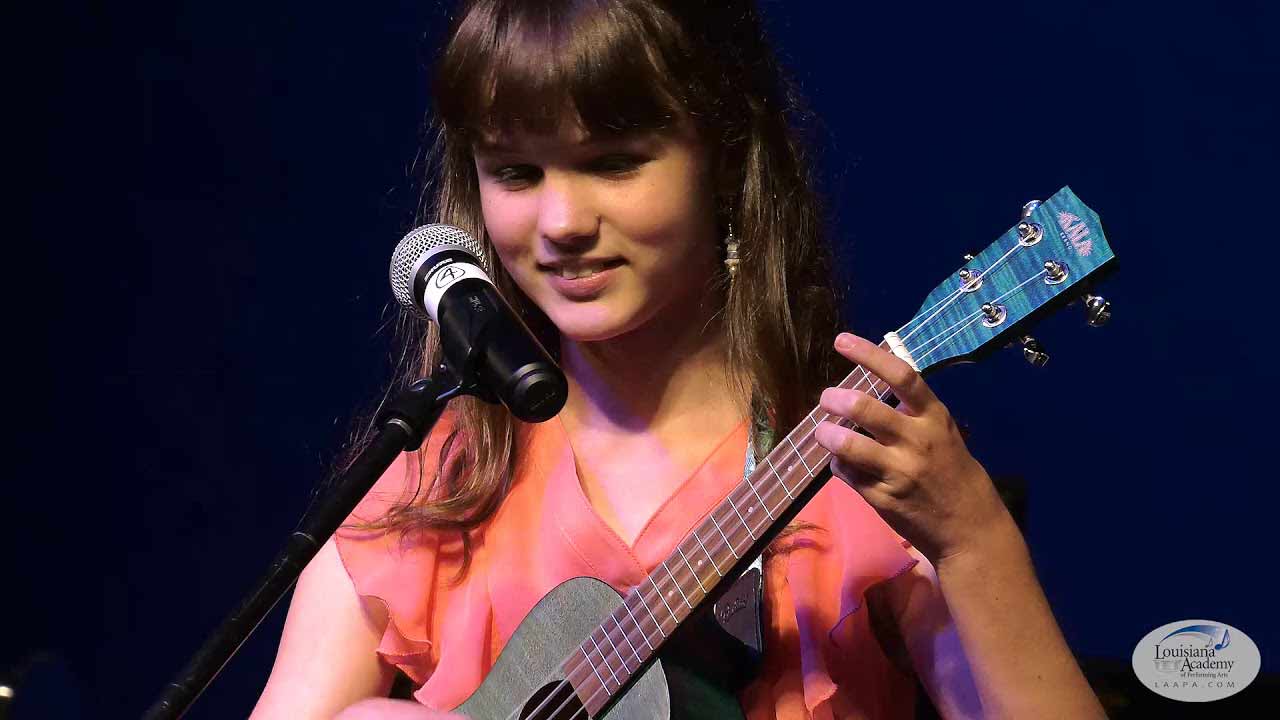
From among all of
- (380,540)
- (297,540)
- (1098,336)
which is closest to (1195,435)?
(1098,336)

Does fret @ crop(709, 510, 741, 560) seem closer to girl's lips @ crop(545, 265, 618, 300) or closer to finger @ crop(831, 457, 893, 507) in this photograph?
finger @ crop(831, 457, 893, 507)

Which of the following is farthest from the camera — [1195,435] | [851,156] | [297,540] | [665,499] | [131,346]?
[131,346]

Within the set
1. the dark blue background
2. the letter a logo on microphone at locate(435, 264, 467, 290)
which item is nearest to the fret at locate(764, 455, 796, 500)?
the letter a logo on microphone at locate(435, 264, 467, 290)

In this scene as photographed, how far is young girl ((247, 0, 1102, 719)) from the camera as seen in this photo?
1217 millimetres

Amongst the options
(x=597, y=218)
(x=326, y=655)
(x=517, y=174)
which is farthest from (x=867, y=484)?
(x=326, y=655)

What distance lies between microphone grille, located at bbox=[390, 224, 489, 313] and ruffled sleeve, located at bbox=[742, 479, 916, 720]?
0.46 m

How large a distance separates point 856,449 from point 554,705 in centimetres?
43

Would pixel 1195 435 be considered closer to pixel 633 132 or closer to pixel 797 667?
pixel 797 667

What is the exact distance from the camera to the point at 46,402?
Result: 230cm

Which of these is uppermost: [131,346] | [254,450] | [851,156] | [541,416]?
[851,156]

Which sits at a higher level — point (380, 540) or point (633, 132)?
point (633, 132)

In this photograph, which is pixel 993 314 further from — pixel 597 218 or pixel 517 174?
pixel 517 174

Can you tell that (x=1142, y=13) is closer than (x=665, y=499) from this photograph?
No

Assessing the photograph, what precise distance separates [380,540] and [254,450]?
926 mm
